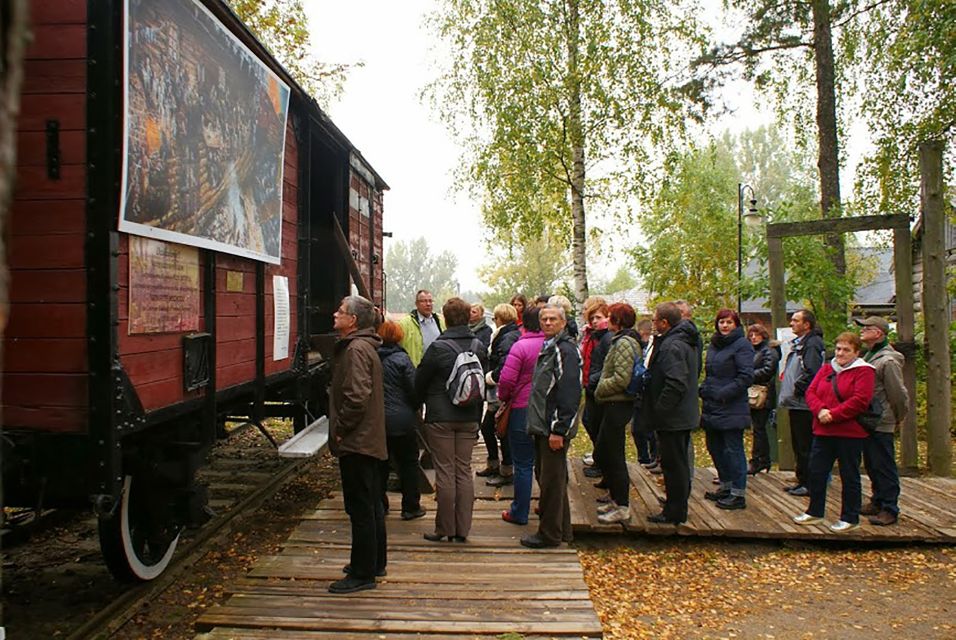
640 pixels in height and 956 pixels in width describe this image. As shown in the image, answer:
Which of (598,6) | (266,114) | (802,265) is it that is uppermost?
(598,6)

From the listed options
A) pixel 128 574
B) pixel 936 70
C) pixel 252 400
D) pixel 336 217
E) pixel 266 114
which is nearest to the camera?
pixel 128 574

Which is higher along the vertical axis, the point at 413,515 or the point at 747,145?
the point at 747,145

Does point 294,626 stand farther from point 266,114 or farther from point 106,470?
point 266,114

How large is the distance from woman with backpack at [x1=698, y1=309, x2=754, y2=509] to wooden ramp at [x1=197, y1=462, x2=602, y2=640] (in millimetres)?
1924

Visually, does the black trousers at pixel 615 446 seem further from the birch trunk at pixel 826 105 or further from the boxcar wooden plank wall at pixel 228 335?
the birch trunk at pixel 826 105

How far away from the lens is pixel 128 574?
171 inches

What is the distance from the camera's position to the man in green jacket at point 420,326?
263 inches

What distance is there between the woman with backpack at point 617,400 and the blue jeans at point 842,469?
5.17 feet

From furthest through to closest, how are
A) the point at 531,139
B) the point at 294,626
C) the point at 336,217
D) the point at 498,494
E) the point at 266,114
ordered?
the point at 531,139 → the point at 336,217 → the point at 498,494 → the point at 266,114 → the point at 294,626

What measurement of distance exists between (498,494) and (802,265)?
5920 millimetres

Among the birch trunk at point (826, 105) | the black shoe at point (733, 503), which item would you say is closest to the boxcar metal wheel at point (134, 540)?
the black shoe at point (733, 503)

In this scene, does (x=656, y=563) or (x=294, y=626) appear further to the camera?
(x=656, y=563)

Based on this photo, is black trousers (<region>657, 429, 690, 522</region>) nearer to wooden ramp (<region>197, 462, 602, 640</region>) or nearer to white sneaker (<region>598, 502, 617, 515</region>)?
white sneaker (<region>598, 502, 617, 515</region>)

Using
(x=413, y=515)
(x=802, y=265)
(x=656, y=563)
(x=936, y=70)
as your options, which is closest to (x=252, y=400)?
(x=413, y=515)
